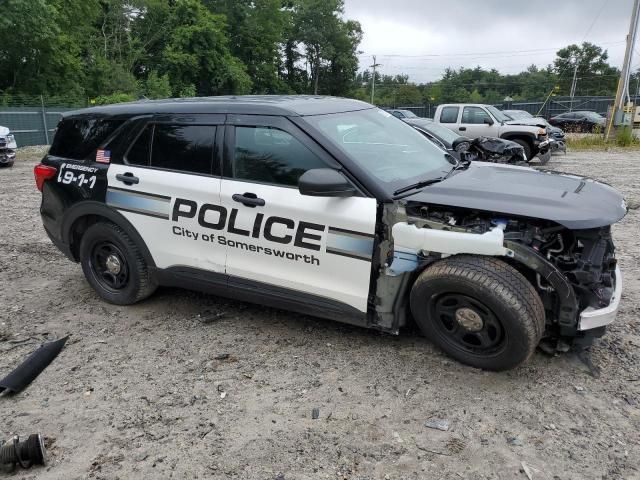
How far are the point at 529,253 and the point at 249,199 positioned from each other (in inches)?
72.7

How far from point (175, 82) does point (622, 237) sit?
37639 millimetres

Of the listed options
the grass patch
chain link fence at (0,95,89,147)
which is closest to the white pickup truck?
the grass patch

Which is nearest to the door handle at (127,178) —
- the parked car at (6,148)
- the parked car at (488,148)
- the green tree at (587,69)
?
the parked car at (488,148)

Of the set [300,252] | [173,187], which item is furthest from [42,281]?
[300,252]

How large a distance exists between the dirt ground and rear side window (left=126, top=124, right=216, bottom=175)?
1261mm

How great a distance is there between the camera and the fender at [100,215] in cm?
426

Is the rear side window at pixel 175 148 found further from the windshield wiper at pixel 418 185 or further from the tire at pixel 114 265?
the windshield wiper at pixel 418 185

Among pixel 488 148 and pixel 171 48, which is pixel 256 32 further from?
pixel 488 148

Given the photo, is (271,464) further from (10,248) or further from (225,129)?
(10,248)

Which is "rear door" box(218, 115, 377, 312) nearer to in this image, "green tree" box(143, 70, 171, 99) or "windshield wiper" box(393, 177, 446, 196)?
"windshield wiper" box(393, 177, 446, 196)

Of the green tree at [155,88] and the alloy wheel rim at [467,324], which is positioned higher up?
the green tree at [155,88]

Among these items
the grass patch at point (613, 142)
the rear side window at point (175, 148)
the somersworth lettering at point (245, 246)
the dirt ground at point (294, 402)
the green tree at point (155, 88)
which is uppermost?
the green tree at point (155, 88)

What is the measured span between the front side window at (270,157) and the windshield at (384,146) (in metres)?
0.20

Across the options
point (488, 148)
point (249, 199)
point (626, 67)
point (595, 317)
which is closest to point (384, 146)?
point (249, 199)
